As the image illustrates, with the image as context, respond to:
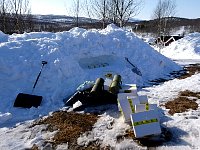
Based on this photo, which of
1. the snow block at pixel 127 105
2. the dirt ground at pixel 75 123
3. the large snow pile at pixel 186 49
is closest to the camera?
the dirt ground at pixel 75 123

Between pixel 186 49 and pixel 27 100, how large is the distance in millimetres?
22842

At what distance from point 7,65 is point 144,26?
77.5 metres

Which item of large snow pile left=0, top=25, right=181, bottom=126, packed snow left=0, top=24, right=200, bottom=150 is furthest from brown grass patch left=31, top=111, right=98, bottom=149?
large snow pile left=0, top=25, right=181, bottom=126

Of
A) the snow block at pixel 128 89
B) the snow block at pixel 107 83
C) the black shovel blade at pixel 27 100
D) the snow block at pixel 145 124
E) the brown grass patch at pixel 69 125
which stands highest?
the snow block at pixel 107 83

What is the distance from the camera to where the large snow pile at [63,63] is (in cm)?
852

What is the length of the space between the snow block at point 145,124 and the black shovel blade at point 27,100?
11.5 feet

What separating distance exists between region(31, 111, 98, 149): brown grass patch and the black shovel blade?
90 centimetres

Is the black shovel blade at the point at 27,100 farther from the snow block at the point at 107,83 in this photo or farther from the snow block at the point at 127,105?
the snow block at the point at 127,105

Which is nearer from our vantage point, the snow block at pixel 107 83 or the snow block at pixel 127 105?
the snow block at pixel 127 105

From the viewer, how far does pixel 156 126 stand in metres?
5.78

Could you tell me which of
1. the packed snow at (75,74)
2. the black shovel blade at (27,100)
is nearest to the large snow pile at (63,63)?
the packed snow at (75,74)

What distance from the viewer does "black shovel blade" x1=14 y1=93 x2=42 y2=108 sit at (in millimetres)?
8078

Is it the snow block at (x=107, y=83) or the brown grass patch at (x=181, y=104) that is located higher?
the snow block at (x=107, y=83)

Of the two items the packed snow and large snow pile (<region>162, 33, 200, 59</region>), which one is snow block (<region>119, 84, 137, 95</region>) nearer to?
the packed snow
